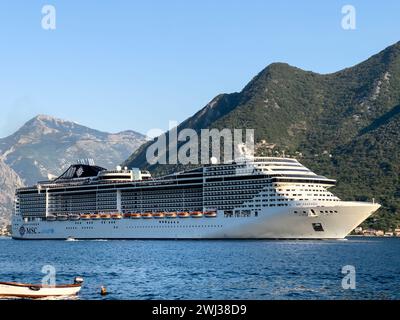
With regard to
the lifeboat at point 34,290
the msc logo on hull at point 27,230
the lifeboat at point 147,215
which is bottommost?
the msc logo on hull at point 27,230

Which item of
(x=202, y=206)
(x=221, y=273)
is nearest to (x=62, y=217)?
(x=202, y=206)

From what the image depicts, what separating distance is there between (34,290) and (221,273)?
68.2ft

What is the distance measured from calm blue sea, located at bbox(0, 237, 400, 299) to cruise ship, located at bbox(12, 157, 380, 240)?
1133 inches

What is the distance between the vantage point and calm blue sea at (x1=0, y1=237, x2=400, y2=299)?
5156 centimetres

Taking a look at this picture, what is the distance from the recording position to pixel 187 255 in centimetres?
8912

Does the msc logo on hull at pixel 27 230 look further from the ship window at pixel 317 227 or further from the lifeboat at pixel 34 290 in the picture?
the lifeboat at pixel 34 290

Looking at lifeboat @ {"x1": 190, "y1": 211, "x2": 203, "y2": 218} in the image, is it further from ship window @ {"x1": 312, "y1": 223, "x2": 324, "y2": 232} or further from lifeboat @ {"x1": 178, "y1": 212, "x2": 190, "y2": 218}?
ship window @ {"x1": 312, "y1": 223, "x2": 324, "y2": 232}

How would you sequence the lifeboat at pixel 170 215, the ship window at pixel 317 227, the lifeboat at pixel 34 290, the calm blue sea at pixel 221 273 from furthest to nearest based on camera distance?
the lifeboat at pixel 170 215
the ship window at pixel 317 227
the calm blue sea at pixel 221 273
the lifeboat at pixel 34 290

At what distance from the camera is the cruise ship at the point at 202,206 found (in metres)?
127

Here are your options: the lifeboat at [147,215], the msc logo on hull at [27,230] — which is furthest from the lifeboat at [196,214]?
the msc logo on hull at [27,230]

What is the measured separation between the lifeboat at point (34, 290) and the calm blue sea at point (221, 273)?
0.99 m

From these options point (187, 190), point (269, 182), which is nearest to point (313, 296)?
point (269, 182)

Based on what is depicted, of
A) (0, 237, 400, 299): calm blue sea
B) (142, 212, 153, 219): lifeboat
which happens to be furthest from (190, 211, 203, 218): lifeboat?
(0, 237, 400, 299): calm blue sea
